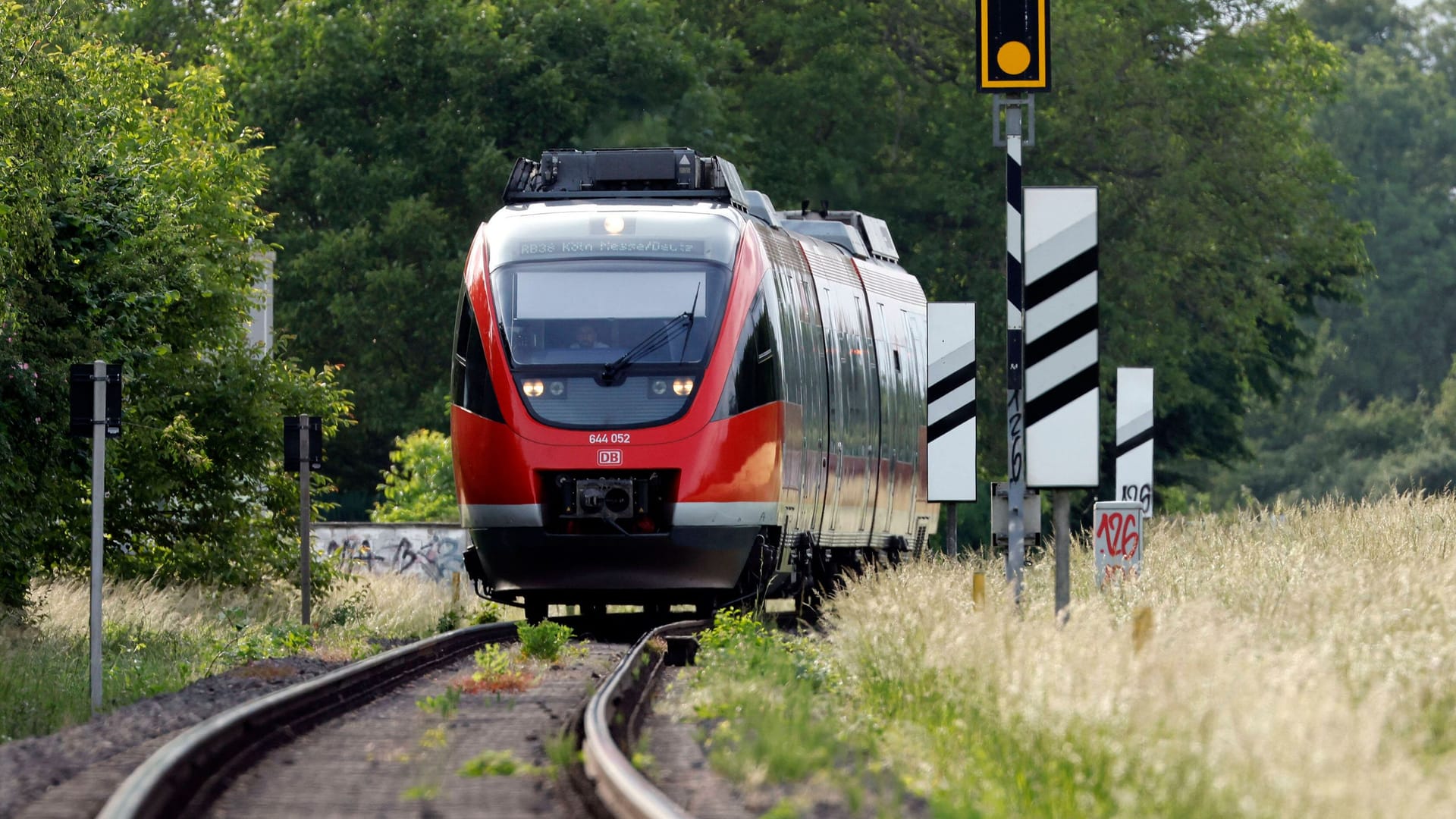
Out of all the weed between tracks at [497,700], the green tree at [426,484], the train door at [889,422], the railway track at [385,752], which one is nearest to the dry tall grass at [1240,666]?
the railway track at [385,752]

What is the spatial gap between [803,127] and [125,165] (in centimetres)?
2906

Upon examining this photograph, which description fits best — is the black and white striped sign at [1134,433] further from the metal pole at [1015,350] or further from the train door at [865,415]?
the metal pole at [1015,350]

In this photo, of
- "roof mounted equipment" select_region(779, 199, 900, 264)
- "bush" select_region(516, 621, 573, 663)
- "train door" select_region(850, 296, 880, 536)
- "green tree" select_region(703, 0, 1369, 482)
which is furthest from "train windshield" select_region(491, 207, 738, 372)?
"green tree" select_region(703, 0, 1369, 482)

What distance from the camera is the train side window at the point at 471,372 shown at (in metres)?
18.6

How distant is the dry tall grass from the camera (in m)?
7.53

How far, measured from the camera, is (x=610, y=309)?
18656 mm

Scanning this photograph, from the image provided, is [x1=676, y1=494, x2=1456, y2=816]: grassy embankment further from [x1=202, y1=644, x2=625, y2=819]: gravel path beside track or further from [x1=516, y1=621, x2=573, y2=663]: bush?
[x1=516, y1=621, x2=573, y2=663]: bush

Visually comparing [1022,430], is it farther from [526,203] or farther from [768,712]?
[526,203]

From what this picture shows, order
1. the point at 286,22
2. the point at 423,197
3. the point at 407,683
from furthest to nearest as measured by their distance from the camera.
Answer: the point at 286,22
the point at 423,197
the point at 407,683

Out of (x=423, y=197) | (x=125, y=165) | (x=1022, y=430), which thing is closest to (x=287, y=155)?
(x=423, y=197)

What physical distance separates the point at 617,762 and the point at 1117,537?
Result: 261 inches

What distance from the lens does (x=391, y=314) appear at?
4816 cm

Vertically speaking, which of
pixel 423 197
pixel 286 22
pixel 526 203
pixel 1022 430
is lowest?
pixel 1022 430

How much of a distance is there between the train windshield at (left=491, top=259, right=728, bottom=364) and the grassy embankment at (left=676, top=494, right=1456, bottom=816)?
3.93 meters
